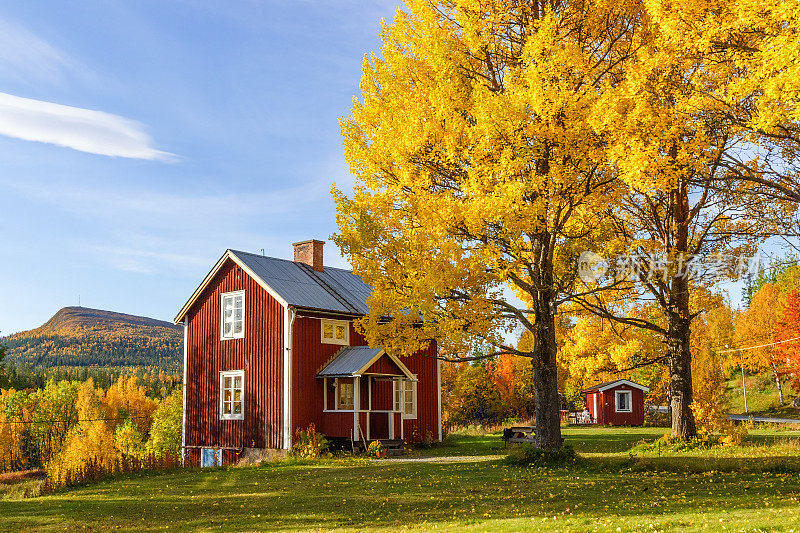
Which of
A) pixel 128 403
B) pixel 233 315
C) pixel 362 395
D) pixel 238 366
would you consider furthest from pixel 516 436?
pixel 128 403

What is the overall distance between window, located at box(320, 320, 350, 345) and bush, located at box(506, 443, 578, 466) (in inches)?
450

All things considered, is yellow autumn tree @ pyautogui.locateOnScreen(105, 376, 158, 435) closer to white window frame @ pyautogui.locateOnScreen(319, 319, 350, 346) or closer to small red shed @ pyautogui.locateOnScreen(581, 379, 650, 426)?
small red shed @ pyautogui.locateOnScreen(581, 379, 650, 426)

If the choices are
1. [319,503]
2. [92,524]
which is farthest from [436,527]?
[92,524]

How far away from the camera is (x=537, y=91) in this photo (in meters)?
13.9

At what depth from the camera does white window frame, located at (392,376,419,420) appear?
2756 cm

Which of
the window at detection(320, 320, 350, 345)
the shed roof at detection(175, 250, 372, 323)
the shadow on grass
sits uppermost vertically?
the shed roof at detection(175, 250, 372, 323)

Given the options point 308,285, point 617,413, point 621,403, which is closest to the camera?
point 308,285

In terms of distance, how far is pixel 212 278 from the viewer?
1096 inches

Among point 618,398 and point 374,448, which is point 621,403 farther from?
point 374,448

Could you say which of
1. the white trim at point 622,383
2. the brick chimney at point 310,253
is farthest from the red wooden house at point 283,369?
the white trim at point 622,383

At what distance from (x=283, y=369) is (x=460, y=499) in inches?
551

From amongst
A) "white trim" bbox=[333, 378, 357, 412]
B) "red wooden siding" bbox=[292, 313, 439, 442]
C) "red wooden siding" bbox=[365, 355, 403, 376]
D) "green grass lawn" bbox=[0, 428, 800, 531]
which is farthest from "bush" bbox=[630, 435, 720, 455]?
"white trim" bbox=[333, 378, 357, 412]

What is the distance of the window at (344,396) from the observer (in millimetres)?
25672

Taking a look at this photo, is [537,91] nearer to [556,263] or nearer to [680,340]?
[556,263]
